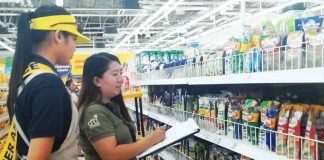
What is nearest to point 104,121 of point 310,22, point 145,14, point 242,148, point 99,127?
point 99,127

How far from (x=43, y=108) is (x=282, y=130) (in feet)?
3.68

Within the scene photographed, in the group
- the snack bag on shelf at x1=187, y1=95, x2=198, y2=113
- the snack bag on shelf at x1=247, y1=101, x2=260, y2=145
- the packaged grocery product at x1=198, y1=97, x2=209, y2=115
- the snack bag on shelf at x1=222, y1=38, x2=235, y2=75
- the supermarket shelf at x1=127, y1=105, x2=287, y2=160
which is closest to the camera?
the supermarket shelf at x1=127, y1=105, x2=287, y2=160

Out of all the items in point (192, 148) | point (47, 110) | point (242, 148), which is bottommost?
point (192, 148)

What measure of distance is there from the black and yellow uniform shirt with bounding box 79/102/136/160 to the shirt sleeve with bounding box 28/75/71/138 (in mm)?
467

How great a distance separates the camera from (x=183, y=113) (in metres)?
3.00

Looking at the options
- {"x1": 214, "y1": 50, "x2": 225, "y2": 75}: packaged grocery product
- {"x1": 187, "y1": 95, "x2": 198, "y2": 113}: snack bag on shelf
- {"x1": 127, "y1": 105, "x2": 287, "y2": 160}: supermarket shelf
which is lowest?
{"x1": 127, "y1": 105, "x2": 287, "y2": 160}: supermarket shelf

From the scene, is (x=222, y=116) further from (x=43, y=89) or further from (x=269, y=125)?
(x=43, y=89)

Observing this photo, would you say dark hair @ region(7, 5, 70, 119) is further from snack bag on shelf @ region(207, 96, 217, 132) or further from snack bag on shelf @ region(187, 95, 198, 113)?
snack bag on shelf @ region(187, 95, 198, 113)

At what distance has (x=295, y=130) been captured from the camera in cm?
153

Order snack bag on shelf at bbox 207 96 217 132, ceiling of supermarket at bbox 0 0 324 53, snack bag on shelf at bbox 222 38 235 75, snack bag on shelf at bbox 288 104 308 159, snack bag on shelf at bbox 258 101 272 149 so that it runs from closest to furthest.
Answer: snack bag on shelf at bbox 288 104 308 159, snack bag on shelf at bbox 258 101 272 149, snack bag on shelf at bbox 222 38 235 75, snack bag on shelf at bbox 207 96 217 132, ceiling of supermarket at bbox 0 0 324 53

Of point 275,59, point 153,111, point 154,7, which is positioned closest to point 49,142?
point 275,59

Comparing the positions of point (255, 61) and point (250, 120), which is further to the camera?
point (250, 120)

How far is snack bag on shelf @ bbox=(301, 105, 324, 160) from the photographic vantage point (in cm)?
142

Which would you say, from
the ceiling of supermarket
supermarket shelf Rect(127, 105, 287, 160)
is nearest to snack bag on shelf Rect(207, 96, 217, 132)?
supermarket shelf Rect(127, 105, 287, 160)
